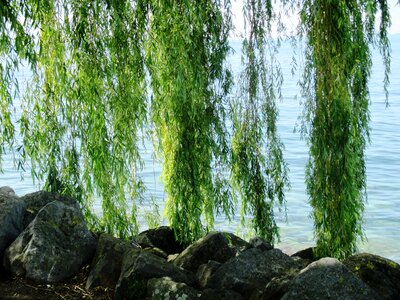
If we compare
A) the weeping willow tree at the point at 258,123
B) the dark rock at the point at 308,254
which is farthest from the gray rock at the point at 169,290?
the dark rock at the point at 308,254

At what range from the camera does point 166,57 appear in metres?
5.95

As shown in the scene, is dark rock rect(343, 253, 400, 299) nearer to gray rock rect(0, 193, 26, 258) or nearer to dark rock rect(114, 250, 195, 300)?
dark rock rect(114, 250, 195, 300)

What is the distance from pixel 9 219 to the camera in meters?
6.00

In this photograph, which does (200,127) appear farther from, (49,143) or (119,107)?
(49,143)

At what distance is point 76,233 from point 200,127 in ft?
4.30

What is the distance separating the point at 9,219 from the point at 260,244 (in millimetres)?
1988

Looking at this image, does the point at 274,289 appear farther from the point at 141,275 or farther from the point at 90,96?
the point at 90,96

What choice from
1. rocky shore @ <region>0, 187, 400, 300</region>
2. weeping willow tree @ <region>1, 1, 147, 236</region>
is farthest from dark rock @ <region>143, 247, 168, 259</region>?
weeping willow tree @ <region>1, 1, 147, 236</region>

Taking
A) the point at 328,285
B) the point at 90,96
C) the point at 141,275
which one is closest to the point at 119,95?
the point at 90,96

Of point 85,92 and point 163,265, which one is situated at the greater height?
point 85,92

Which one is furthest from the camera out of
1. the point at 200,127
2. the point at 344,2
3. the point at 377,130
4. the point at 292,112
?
the point at 292,112

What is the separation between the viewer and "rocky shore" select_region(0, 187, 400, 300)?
4.67 metres

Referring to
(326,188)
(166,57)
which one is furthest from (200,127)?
(326,188)

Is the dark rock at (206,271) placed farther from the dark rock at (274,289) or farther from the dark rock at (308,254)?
the dark rock at (308,254)
